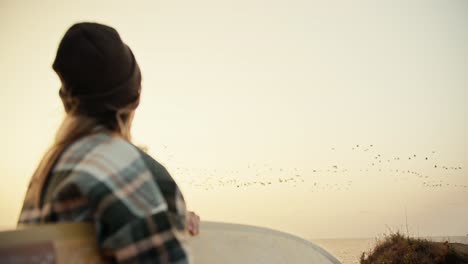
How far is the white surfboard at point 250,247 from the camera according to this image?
2.71 metres

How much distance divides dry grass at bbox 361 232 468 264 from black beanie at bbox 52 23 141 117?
33.9 ft

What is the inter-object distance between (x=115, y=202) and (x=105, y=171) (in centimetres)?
9

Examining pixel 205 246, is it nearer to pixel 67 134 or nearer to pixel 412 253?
pixel 67 134

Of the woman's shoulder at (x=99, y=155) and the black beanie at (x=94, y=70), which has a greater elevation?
→ the black beanie at (x=94, y=70)

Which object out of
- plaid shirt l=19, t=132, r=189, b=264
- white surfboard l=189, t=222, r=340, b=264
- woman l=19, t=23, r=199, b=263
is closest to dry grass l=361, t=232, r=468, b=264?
white surfboard l=189, t=222, r=340, b=264

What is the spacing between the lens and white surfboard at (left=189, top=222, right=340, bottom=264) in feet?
8.91

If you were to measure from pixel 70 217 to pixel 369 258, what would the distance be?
11.3 metres

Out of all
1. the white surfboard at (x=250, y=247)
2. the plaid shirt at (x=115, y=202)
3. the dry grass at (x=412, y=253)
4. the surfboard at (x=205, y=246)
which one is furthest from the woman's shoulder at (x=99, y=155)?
the dry grass at (x=412, y=253)

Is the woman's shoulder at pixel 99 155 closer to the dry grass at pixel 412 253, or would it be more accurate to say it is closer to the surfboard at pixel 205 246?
the surfboard at pixel 205 246

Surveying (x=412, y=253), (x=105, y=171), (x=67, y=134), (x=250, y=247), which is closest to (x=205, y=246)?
(x=250, y=247)

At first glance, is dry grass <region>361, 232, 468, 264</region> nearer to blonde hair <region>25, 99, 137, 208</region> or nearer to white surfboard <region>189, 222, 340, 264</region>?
white surfboard <region>189, 222, 340, 264</region>

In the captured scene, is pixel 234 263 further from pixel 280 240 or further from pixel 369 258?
pixel 369 258

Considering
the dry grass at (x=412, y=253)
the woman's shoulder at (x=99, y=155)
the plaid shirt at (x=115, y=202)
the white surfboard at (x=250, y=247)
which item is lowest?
Answer: the dry grass at (x=412, y=253)

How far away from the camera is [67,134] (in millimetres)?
1393
